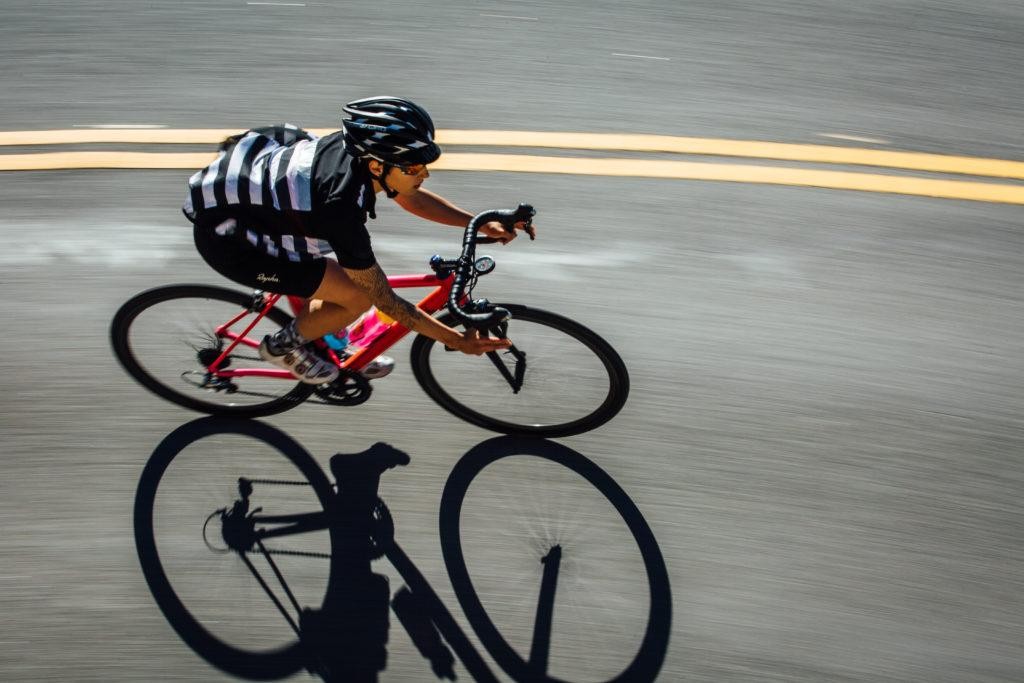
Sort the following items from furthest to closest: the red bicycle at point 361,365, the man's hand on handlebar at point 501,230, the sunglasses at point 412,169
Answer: the red bicycle at point 361,365 → the man's hand on handlebar at point 501,230 → the sunglasses at point 412,169

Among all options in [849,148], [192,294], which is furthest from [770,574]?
[849,148]

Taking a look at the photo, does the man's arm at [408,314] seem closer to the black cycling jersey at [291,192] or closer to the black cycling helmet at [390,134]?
the black cycling jersey at [291,192]

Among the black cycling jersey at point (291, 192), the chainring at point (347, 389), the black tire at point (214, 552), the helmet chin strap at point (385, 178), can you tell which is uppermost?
the helmet chin strap at point (385, 178)

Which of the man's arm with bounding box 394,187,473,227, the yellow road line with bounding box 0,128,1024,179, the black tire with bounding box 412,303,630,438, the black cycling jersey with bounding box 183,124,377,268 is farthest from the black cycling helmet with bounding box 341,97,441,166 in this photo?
the yellow road line with bounding box 0,128,1024,179

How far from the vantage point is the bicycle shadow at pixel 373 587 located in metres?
3.59

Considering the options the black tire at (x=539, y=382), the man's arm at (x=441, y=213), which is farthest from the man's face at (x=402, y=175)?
the black tire at (x=539, y=382)

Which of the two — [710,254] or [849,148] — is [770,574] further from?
[849,148]

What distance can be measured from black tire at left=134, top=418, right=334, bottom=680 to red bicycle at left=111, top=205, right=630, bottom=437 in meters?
0.21

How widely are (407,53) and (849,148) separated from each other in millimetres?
3552

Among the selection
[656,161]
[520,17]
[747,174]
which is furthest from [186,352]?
[520,17]

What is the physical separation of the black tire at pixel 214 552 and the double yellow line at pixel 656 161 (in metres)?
2.52

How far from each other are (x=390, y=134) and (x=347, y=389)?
1480mm

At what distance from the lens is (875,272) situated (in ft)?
17.6

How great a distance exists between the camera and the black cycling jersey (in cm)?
328
